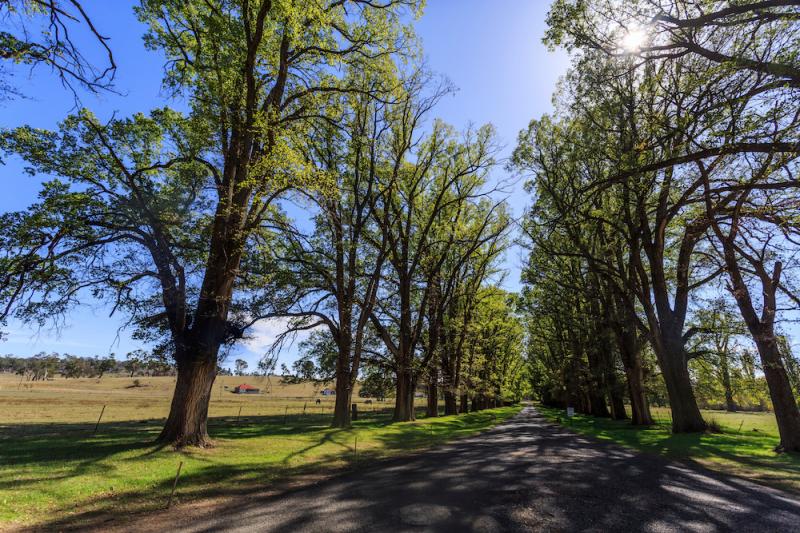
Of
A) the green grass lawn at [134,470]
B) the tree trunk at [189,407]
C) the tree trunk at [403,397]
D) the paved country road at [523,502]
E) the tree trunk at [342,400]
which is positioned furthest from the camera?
the tree trunk at [403,397]

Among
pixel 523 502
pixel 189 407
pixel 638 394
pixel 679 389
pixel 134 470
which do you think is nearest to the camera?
pixel 523 502

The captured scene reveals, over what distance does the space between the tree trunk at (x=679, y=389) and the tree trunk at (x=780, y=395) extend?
3626mm

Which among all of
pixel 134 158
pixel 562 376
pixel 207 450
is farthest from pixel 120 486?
pixel 562 376

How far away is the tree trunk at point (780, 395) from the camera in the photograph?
14.0m

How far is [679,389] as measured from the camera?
61.1 feet

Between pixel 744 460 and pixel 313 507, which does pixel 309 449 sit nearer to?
pixel 313 507

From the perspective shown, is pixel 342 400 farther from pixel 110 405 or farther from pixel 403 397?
pixel 110 405

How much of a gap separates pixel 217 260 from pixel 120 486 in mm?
7561

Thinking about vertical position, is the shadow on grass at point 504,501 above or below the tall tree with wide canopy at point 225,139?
below

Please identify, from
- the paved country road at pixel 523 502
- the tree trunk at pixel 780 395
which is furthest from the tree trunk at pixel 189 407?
the tree trunk at pixel 780 395

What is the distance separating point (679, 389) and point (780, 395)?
13.7ft

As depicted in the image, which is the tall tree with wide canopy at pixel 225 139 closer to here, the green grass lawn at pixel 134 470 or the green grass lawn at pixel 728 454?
the green grass lawn at pixel 134 470

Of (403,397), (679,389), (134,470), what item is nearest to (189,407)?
(134,470)

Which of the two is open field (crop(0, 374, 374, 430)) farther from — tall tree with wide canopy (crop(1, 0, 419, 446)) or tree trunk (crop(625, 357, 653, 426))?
tree trunk (crop(625, 357, 653, 426))
